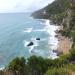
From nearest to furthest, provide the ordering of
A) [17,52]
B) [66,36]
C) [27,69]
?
[27,69] → [17,52] → [66,36]

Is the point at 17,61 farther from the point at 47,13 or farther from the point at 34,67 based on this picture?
the point at 47,13

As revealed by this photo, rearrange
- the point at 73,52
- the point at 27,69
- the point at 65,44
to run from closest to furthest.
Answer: the point at 27,69
the point at 73,52
the point at 65,44

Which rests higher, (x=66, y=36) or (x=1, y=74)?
(x=1, y=74)

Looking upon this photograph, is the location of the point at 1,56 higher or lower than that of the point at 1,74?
lower

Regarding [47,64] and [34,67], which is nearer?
[34,67]

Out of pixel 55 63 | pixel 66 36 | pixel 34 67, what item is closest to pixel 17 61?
pixel 34 67

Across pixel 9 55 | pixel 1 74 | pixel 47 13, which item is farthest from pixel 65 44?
pixel 47 13

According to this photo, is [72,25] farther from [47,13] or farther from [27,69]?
[47,13]

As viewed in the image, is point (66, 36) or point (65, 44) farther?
point (66, 36)

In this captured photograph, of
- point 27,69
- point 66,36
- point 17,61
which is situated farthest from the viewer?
point 66,36
